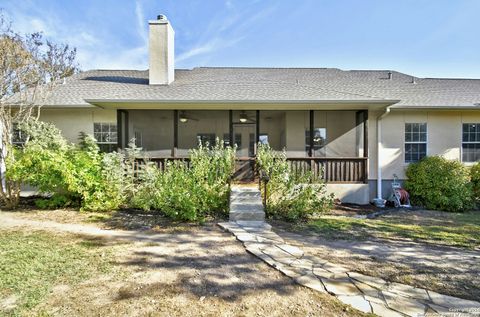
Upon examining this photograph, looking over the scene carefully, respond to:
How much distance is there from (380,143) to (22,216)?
1098cm

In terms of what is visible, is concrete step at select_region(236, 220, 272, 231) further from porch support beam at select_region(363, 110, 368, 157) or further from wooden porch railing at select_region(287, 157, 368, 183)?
porch support beam at select_region(363, 110, 368, 157)

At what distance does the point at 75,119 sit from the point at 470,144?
14.4m

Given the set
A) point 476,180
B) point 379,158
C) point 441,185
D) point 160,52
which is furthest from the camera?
point 160,52

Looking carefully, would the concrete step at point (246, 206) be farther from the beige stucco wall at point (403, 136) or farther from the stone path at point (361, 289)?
the beige stucco wall at point (403, 136)

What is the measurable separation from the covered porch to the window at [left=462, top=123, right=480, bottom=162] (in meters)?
3.93

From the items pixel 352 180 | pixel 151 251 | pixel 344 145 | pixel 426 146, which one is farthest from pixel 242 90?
pixel 426 146

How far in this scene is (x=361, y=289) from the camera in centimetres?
290

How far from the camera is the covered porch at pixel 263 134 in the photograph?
866 cm

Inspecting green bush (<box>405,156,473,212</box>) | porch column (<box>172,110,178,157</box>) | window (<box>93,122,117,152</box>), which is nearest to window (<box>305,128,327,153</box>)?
green bush (<box>405,156,473,212</box>)

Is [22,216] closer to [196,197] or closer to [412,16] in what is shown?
[196,197]

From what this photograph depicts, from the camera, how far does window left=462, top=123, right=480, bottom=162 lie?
9.32m

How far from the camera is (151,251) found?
13.2 ft

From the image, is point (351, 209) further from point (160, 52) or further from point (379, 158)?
point (160, 52)

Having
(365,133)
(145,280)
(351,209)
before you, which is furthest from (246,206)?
(365,133)
